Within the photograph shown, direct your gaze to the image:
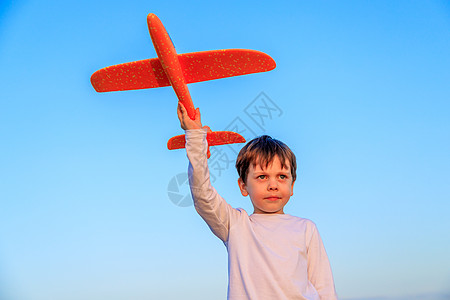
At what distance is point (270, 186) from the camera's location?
295 centimetres

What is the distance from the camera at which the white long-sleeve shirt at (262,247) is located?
2.61 m

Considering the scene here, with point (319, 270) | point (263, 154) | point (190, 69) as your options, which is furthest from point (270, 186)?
point (190, 69)

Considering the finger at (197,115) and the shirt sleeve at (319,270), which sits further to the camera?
the shirt sleeve at (319,270)

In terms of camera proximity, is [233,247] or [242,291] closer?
[242,291]

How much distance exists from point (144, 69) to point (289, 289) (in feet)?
8.03

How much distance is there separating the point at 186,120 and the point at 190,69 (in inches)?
39.2

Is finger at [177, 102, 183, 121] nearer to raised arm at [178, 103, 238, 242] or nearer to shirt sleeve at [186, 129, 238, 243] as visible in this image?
raised arm at [178, 103, 238, 242]

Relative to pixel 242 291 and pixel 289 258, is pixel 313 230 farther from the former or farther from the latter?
pixel 242 291

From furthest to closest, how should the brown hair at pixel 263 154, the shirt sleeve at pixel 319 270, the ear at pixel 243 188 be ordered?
the ear at pixel 243 188 → the brown hair at pixel 263 154 → the shirt sleeve at pixel 319 270

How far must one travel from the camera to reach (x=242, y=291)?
8.72ft

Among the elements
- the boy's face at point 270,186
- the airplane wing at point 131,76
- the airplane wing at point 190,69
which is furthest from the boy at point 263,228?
the airplane wing at point 131,76

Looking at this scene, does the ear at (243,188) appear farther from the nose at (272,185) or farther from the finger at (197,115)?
the finger at (197,115)

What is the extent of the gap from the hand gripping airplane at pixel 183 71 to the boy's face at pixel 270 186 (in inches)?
35.3

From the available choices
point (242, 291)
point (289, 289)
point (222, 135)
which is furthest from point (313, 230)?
point (222, 135)
